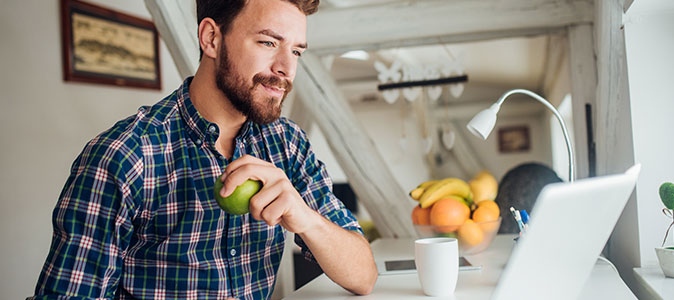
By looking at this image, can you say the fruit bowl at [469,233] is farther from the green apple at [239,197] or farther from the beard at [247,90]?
the green apple at [239,197]

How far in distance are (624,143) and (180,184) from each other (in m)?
1.21

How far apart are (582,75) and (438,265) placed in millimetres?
1191

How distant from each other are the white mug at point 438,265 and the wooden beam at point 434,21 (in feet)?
3.93

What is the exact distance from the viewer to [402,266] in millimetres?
1548

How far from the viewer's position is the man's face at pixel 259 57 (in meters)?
1.27

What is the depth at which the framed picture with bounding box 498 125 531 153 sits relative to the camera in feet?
34.7

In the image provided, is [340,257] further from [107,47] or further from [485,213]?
[107,47]

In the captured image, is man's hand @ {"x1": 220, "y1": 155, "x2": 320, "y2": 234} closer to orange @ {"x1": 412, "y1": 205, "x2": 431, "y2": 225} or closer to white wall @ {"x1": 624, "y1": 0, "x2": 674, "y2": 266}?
orange @ {"x1": 412, "y1": 205, "x2": 431, "y2": 225}

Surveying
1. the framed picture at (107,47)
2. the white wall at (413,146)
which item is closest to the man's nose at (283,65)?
the framed picture at (107,47)

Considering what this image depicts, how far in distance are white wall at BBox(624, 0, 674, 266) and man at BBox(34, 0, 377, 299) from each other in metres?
0.73

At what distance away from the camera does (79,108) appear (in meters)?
3.05

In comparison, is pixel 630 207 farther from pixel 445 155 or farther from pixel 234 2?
pixel 445 155

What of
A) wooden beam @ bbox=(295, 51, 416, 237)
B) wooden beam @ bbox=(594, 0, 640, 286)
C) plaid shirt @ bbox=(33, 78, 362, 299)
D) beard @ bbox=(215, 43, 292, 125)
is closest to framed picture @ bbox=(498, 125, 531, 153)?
wooden beam @ bbox=(295, 51, 416, 237)

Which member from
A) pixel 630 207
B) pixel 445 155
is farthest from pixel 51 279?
pixel 445 155
